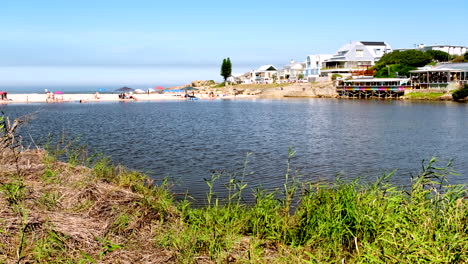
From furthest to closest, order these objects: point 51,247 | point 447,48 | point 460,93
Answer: point 447,48 → point 460,93 → point 51,247

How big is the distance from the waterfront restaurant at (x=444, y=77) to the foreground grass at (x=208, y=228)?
278ft

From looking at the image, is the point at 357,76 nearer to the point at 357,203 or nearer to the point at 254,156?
the point at 254,156

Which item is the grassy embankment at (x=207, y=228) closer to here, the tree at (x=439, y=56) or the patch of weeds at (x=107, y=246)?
the patch of weeds at (x=107, y=246)

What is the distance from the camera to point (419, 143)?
3195cm

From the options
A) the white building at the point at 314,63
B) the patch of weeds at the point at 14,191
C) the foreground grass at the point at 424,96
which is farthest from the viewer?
the white building at the point at 314,63

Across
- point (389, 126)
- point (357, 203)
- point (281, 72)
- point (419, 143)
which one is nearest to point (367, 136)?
point (419, 143)

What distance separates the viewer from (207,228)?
368 inches

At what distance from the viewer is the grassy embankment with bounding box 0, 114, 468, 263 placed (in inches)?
269

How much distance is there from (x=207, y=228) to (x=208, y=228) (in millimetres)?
21

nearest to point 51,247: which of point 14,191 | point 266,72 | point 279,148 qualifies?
point 14,191

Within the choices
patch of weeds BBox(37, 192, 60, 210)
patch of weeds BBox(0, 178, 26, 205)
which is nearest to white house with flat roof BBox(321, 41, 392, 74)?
patch of weeds BBox(37, 192, 60, 210)

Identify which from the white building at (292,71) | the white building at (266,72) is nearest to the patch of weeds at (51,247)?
the white building at (292,71)

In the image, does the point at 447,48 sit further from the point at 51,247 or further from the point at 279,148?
the point at 51,247

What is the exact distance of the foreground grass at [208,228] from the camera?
269 inches
